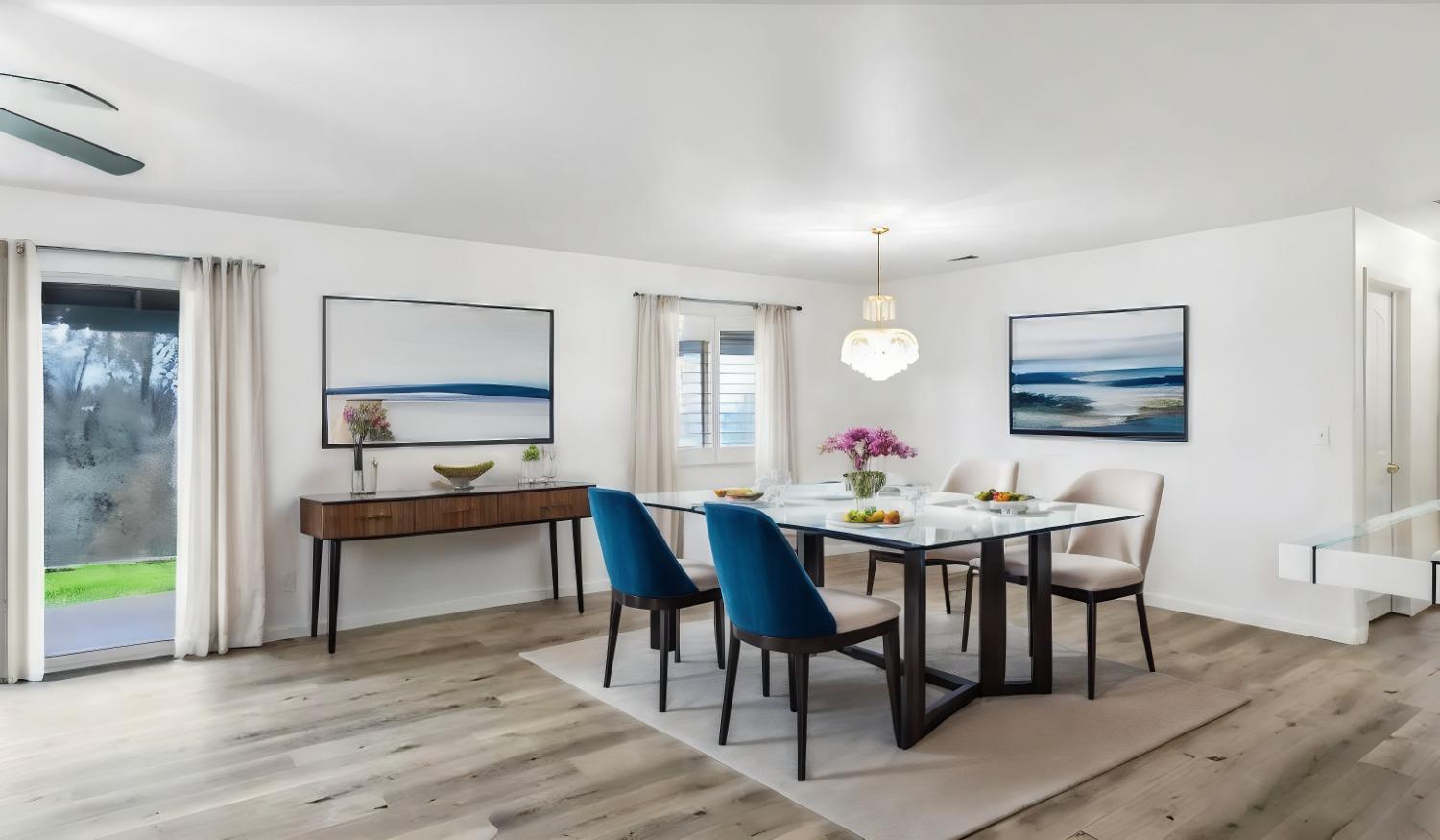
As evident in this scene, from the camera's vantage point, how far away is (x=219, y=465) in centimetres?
444

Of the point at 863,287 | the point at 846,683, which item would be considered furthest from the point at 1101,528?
the point at 863,287

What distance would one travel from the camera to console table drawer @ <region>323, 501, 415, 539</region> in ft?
14.5

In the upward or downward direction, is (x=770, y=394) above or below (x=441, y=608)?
above

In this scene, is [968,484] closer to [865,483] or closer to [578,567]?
[865,483]

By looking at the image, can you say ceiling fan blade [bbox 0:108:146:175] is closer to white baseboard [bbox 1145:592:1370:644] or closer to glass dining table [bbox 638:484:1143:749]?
glass dining table [bbox 638:484:1143:749]

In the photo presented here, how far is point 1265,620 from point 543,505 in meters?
4.21

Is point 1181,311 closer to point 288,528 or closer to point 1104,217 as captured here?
point 1104,217

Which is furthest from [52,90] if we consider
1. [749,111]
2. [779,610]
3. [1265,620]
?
[1265,620]

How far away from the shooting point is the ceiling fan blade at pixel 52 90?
259 cm

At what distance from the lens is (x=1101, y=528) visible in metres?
4.43

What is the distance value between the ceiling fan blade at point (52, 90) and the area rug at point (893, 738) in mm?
2839

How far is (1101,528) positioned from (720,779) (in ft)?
8.50

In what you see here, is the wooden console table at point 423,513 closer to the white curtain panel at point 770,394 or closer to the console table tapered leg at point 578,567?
the console table tapered leg at point 578,567

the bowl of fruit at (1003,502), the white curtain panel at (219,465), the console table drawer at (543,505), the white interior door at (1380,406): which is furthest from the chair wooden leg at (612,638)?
the white interior door at (1380,406)
